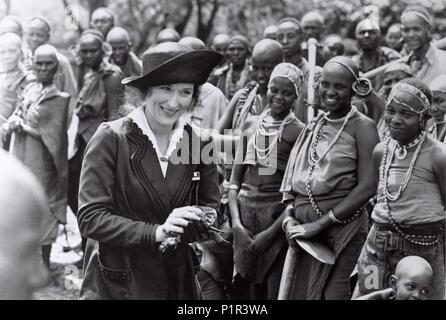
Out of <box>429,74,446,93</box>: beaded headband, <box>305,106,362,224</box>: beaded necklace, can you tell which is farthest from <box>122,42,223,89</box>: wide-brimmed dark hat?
<box>429,74,446,93</box>: beaded headband

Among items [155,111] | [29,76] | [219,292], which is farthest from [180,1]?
[155,111]

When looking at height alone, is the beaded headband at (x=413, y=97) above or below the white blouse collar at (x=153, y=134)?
above

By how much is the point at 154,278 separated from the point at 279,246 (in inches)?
87.0

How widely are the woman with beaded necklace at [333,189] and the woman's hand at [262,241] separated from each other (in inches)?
12.7

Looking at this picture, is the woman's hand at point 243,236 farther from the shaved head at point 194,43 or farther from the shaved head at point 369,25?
the shaved head at point 369,25

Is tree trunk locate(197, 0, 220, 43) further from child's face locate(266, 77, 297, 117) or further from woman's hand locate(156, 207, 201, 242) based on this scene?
woman's hand locate(156, 207, 201, 242)

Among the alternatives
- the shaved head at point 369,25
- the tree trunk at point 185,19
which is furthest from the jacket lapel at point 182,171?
the tree trunk at point 185,19

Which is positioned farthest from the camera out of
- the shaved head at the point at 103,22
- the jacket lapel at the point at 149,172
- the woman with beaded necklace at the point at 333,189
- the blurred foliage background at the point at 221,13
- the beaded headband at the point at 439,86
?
the blurred foliage background at the point at 221,13

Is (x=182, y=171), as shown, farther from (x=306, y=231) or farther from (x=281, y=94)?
(x=281, y=94)

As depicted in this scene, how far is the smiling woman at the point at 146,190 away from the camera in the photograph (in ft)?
11.9

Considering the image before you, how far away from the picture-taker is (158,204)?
371 centimetres

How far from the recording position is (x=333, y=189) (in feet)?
17.4

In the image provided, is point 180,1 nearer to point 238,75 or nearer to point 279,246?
point 238,75

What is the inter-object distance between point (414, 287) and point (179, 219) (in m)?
1.50
